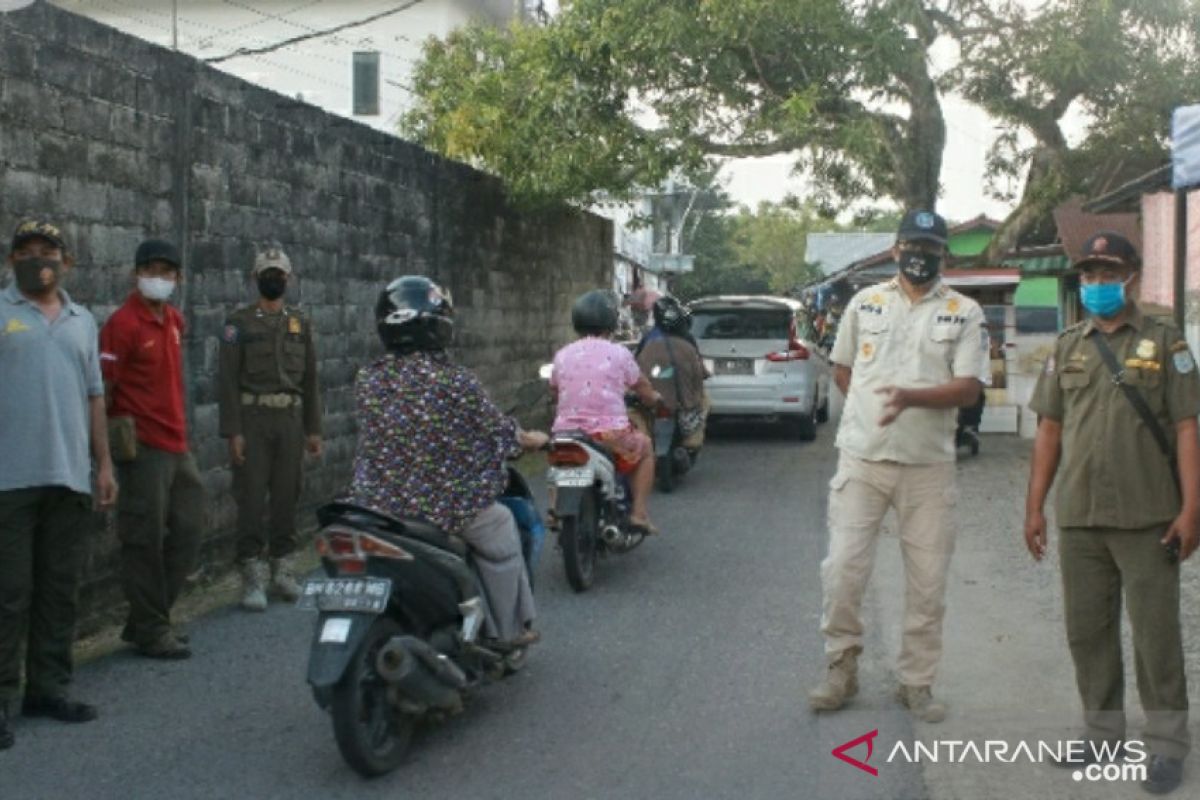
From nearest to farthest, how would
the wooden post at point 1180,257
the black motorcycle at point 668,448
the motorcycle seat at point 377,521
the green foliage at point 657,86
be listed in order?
the motorcycle seat at point 377,521
the wooden post at point 1180,257
the black motorcycle at point 668,448
the green foliage at point 657,86

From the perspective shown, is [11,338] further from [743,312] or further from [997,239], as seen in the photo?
[997,239]

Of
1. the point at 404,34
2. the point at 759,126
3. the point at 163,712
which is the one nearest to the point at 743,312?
the point at 759,126

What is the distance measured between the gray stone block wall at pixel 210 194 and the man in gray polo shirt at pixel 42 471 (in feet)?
3.49

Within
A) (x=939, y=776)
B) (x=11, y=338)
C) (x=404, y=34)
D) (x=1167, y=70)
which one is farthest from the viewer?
(x=404, y=34)

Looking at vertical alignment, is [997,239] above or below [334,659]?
above

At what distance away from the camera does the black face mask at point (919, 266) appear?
5.93 m

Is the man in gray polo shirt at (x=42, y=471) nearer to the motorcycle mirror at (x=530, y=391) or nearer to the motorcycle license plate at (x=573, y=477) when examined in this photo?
the motorcycle license plate at (x=573, y=477)

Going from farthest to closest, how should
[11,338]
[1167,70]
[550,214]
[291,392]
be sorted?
[550,214]
[1167,70]
[291,392]
[11,338]

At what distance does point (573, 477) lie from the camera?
8641 millimetres

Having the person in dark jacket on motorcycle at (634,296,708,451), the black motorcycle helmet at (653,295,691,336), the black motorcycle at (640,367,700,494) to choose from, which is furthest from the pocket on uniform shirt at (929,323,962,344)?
the black motorcycle helmet at (653,295,691,336)

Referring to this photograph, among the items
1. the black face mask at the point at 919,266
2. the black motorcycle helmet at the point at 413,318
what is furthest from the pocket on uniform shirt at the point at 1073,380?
the black motorcycle helmet at the point at 413,318

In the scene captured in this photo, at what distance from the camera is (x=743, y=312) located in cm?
1767

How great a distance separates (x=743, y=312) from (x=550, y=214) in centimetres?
275

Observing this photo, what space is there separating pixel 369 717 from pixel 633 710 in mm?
1242
